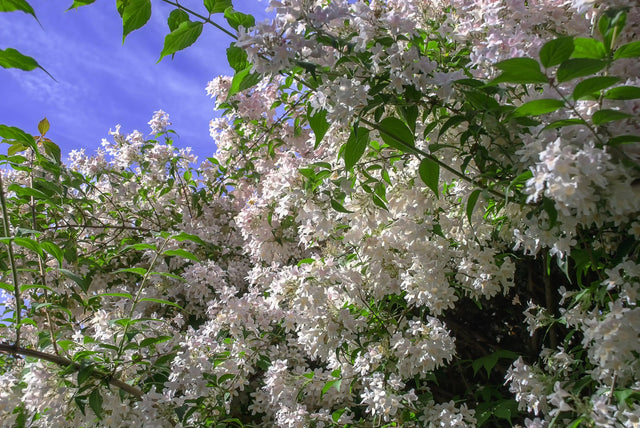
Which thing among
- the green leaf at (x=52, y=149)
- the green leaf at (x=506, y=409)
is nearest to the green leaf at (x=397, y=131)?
the green leaf at (x=506, y=409)

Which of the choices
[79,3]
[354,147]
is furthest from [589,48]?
[79,3]

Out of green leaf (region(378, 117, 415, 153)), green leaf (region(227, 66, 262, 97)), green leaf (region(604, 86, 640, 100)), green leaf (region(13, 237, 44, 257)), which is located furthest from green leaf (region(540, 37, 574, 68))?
green leaf (region(13, 237, 44, 257))

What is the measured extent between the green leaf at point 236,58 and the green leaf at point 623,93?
2.39ft

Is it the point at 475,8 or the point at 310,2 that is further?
the point at 475,8

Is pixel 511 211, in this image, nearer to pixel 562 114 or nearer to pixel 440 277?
pixel 562 114

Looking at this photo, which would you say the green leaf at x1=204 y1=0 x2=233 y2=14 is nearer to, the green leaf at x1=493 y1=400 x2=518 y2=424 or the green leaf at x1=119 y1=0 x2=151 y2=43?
the green leaf at x1=119 y1=0 x2=151 y2=43

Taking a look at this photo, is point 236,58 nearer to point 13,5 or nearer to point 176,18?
point 176,18

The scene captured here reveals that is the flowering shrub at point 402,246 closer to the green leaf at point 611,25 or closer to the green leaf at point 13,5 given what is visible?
the green leaf at point 611,25

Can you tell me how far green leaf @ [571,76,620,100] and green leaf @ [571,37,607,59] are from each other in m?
0.05

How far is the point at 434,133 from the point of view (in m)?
1.51

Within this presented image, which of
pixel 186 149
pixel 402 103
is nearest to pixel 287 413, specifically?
pixel 402 103

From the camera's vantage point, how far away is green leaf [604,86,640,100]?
877 millimetres

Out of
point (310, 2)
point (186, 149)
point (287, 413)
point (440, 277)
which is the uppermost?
point (186, 149)

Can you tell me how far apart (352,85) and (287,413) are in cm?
151
